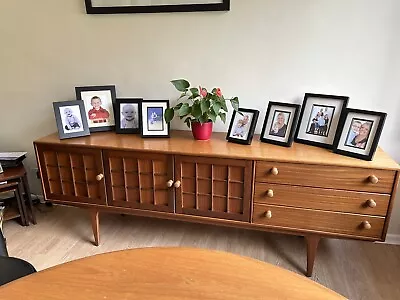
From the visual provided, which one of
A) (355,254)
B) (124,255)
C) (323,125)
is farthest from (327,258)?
(124,255)

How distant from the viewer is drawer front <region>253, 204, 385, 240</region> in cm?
177

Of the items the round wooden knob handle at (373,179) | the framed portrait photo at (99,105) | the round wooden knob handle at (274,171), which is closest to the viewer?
the round wooden knob handle at (373,179)

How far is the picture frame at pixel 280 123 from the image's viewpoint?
1.96m

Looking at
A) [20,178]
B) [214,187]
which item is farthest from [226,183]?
[20,178]

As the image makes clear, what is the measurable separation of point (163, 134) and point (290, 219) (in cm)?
94

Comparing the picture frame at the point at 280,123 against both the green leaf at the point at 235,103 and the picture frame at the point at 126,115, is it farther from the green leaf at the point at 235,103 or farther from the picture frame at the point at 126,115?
the picture frame at the point at 126,115

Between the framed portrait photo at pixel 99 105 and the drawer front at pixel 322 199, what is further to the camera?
the framed portrait photo at pixel 99 105

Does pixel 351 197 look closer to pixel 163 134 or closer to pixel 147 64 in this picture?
pixel 163 134

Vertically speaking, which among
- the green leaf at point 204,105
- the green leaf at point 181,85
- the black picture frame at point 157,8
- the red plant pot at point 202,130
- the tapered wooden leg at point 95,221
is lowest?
the tapered wooden leg at point 95,221

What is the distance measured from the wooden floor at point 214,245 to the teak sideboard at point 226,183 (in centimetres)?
16

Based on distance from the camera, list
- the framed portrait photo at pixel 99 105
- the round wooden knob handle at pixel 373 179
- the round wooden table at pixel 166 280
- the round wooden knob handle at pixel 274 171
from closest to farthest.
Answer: the round wooden table at pixel 166 280 < the round wooden knob handle at pixel 373 179 < the round wooden knob handle at pixel 274 171 < the framed portrait photo at pixel 99 105

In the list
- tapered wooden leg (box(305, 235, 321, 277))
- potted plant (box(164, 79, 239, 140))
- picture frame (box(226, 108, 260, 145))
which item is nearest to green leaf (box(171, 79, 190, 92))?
potted plant (box(164, 79, 239, 140))

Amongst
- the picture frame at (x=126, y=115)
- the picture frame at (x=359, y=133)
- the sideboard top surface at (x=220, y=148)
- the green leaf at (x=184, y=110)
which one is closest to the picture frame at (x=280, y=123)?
the sideboard top surface at (x=220, y=148)

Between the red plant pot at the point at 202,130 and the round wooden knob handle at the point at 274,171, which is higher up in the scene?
the red plant pot at the point at 202,130
